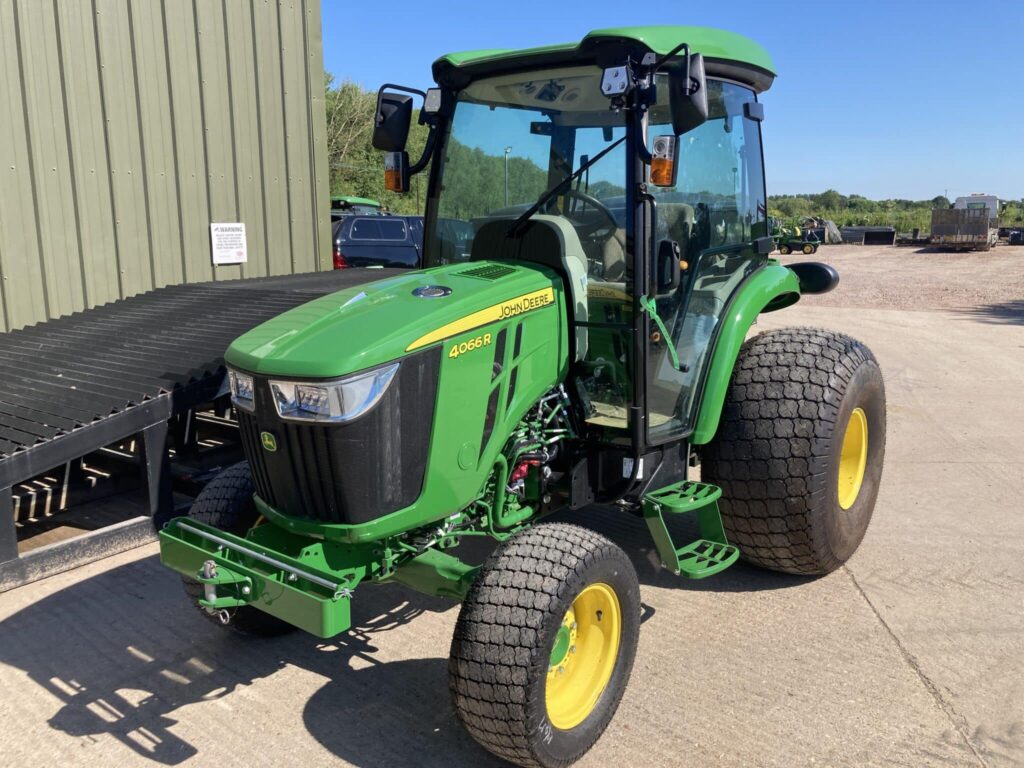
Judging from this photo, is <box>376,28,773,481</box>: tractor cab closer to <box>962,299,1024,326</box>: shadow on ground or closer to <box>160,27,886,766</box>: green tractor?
<box>160,27,886,766</box>: green tractor

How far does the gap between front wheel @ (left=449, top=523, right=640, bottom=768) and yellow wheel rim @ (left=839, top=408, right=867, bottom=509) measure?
71.2 inches

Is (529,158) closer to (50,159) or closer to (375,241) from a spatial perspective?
(50,159)

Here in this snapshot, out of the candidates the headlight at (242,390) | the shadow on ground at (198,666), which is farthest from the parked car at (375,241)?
the headlight at (242,390)

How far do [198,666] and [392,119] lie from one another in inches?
91.2

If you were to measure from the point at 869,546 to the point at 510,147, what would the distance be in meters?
2.71

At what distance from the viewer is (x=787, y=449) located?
145 inches

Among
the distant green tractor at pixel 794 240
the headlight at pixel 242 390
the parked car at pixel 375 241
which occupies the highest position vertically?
the distant green tractor at pixel 794 240

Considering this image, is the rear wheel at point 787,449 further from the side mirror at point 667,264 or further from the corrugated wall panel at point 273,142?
the corrugated wall panel at point 273,142

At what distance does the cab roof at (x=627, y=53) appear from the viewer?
316cm

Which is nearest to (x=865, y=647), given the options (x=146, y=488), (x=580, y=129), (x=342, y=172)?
(x=580, y=129)

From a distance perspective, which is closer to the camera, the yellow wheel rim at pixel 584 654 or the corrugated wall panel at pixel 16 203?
the yellow wheel rim at pixel 584 654

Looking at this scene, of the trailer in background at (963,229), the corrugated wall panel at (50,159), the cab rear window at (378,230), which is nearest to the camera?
the corrugated wall panel at (50,159)

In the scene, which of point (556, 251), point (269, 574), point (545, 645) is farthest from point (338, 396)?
point (556, 251)

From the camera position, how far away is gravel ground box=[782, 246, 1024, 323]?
16.2 m
